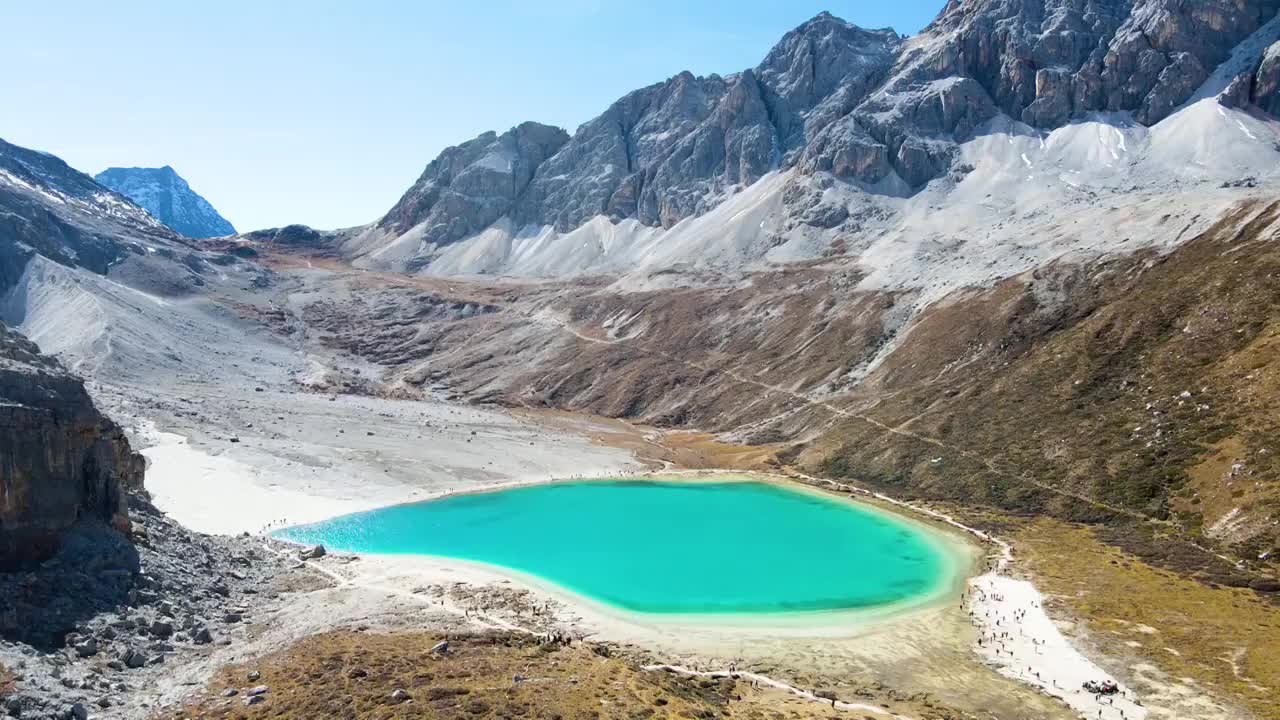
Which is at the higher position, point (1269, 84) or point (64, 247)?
point (1269, 84)

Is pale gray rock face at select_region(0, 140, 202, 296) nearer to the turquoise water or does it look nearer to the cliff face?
the turquoise water

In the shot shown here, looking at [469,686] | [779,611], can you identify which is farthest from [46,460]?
[779,611]

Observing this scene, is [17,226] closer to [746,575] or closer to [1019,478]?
[746,575]

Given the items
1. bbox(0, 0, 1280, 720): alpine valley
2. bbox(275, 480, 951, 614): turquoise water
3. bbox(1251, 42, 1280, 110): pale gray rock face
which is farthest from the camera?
bbox(1251, 42, 1280, 110): pale gray rock face

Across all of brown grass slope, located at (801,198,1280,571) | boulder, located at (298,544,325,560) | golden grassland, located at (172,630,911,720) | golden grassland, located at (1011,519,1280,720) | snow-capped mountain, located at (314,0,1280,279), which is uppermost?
snow-capped mountain, located at (314,0,1280,279)

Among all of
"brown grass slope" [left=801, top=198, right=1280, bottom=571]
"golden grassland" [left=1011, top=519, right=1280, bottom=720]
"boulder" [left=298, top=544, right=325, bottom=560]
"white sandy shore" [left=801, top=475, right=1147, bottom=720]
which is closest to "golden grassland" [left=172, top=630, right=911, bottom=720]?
"white sandy shore" [left=801, top=475, right=1147, bottom=720]

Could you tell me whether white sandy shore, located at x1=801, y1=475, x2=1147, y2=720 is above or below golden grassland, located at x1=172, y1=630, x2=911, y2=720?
above

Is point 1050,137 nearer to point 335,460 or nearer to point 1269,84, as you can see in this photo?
point 1269,84
